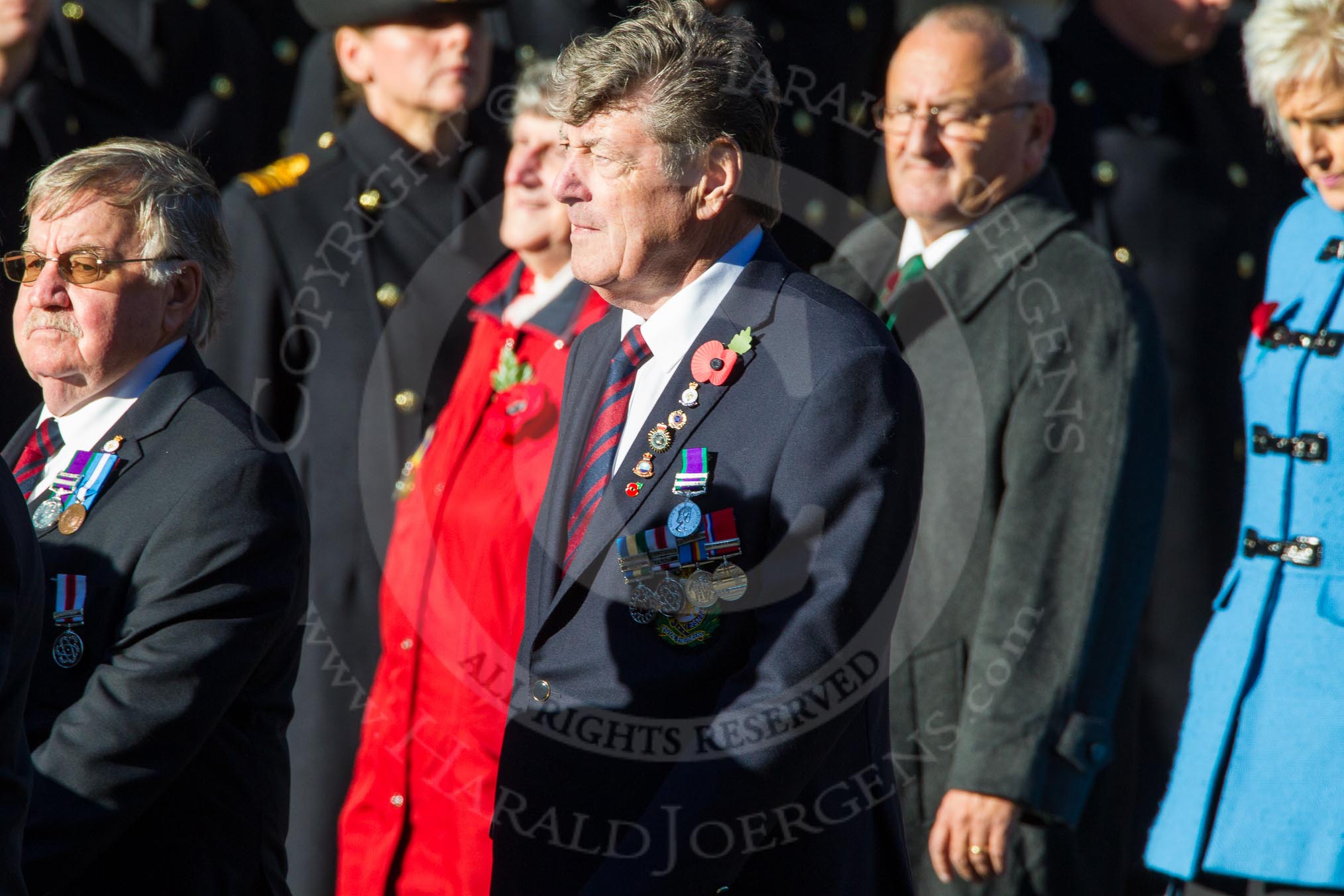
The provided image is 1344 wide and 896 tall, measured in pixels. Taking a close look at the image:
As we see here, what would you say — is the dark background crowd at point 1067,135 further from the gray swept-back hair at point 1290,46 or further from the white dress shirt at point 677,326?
the white dress shirt at point 677,326

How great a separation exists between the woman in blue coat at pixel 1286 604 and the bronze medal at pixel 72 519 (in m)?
1.96

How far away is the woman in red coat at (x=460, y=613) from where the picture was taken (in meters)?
3.43

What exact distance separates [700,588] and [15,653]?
886 millimetres

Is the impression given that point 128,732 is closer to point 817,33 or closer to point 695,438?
point 695,438

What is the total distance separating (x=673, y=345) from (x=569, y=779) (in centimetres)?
65

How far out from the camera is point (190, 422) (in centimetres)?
275

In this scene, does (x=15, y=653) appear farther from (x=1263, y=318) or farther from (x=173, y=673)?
(x=1263, y=318)

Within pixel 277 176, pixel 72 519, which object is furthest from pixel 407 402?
pixel 72 519

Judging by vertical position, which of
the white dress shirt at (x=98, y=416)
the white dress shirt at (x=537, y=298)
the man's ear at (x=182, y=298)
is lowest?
the white dress shirt at (x=98, y=416)

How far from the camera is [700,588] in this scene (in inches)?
93.4

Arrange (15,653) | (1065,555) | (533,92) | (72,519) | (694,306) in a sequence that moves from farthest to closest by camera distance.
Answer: (533,92)
(1065,555)
(72,519)
(694,306)
(15,653)

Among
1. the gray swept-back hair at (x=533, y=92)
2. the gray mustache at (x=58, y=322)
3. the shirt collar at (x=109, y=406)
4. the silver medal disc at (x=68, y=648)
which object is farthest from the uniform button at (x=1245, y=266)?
the silver medal disc at (x=68, y=648)

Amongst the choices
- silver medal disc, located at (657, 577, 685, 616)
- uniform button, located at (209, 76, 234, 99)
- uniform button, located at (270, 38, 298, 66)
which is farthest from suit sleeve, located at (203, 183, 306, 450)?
silver medal disc, located at (657, 577, 685, 616)

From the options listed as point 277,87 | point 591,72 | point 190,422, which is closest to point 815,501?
point 591,72
